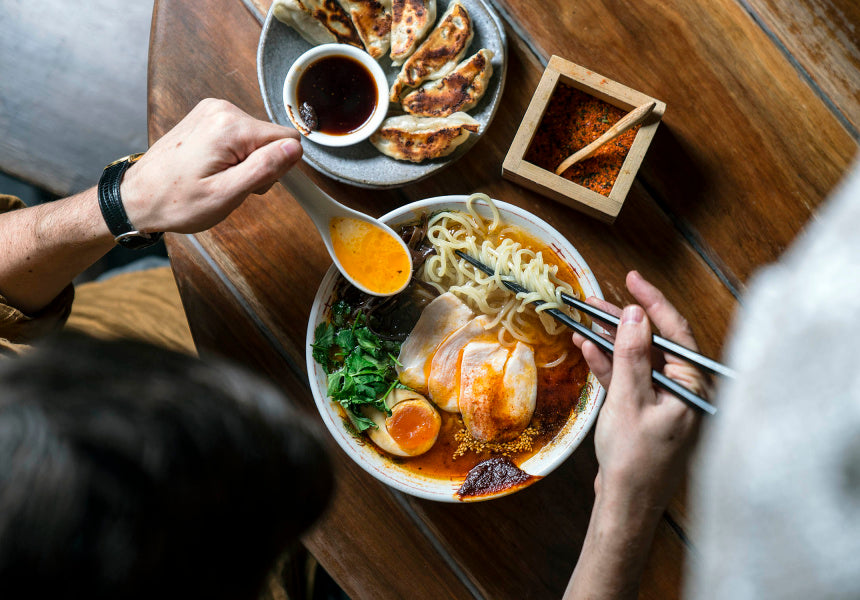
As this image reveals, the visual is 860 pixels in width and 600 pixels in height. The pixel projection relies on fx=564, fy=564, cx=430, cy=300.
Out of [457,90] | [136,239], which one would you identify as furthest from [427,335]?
[136,239]

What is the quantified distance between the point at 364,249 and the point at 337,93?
1.69 feet

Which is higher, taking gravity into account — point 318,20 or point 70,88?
point 318,20

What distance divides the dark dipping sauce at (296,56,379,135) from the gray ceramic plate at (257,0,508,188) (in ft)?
0.23

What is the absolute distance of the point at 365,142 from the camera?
67.2 inches

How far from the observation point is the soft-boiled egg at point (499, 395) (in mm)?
1602

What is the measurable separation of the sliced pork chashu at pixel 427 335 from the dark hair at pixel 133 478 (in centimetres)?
56

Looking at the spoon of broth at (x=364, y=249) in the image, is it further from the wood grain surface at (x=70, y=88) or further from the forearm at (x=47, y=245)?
the wood grain surface at (x=70, y=88)

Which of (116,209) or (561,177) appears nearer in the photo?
(116,209)

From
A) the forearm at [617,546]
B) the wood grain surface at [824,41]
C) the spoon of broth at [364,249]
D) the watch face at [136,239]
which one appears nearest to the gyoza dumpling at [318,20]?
the spoon of broth at [364,249]

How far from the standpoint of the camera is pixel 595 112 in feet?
5.44

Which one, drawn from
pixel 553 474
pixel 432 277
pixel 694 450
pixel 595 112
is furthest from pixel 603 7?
pixel 553 474

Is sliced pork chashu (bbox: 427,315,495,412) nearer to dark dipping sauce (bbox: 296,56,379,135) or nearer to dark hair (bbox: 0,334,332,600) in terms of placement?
dark hair (bbox: 0,334,332,600)

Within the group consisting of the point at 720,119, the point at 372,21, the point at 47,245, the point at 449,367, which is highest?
the point at 720,119

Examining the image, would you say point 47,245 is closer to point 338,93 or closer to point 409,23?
point 338,93
